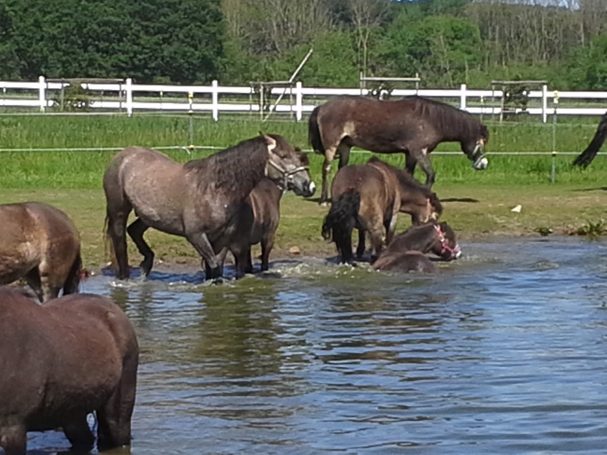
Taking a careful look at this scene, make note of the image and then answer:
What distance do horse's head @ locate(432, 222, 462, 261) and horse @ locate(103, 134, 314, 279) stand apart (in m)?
1.77

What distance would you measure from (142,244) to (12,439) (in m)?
8.56

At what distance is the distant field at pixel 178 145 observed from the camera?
23562 millimetres

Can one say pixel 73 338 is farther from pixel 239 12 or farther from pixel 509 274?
pixel 239 12

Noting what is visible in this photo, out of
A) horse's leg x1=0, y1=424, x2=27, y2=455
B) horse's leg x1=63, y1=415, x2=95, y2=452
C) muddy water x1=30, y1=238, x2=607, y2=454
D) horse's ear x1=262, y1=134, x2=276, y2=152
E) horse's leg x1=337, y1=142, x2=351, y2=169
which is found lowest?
muddy water x1=30, y1=238, x2=607, y2=454

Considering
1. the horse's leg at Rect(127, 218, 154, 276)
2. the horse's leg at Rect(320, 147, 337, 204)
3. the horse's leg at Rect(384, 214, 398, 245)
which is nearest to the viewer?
the horse's leg at Rect(127, 218, 154, 276)

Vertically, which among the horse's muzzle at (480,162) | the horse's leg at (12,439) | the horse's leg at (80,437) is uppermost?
the horse's muzzle at (480,162)

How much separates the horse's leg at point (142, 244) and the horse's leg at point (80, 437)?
738 cm

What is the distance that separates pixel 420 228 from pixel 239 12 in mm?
63542

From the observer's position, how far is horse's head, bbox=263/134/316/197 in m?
14.5

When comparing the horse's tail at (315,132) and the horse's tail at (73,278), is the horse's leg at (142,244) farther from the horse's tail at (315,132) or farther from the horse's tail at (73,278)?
the horse's tail at (315,132)

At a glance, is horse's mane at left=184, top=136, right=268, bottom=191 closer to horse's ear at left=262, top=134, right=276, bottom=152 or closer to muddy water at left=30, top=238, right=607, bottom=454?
horse's ear at left=262, top=134, right=276, bottom=152

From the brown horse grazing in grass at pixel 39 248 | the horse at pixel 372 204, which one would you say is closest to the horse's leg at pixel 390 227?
the horse at pixel 372 204

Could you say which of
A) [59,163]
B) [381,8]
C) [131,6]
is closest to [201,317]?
[59,163]

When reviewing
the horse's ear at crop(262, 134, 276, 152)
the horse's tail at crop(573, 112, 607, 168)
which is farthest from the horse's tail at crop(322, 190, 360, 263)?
Result: the horse's tail at crop(573, 112, 607, 168)
